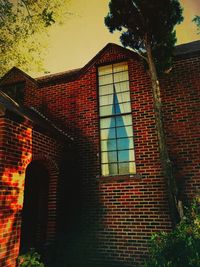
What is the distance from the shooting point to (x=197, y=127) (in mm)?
6457

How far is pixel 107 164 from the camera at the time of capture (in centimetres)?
720

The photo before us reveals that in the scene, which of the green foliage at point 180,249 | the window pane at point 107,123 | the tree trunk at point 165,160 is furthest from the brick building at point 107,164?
the green foliage at point 180,249

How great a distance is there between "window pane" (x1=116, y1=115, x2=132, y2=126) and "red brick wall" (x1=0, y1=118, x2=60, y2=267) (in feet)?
8.12

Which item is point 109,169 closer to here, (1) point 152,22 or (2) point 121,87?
(2) point 121,87

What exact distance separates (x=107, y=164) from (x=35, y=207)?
Result: 7.84 feet

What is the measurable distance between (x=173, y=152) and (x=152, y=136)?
728 mm

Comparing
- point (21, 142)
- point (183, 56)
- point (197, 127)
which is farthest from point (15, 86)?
point (197, 127)

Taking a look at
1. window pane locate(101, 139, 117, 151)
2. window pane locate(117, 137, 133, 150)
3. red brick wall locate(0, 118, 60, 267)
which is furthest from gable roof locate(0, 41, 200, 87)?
red brick wall locate(0, 118, 60, 267)

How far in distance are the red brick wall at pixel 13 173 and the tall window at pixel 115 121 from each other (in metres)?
2.06

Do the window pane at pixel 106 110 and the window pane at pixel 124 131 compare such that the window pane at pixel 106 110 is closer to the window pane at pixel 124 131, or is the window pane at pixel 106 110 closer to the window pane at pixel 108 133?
the window pane at pixel 108 133

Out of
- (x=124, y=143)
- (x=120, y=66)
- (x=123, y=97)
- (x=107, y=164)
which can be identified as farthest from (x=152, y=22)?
(x=107, y=164)

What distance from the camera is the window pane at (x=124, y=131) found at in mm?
7195

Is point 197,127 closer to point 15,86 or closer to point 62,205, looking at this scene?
point 62,205

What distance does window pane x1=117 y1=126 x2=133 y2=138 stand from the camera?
283 inches
